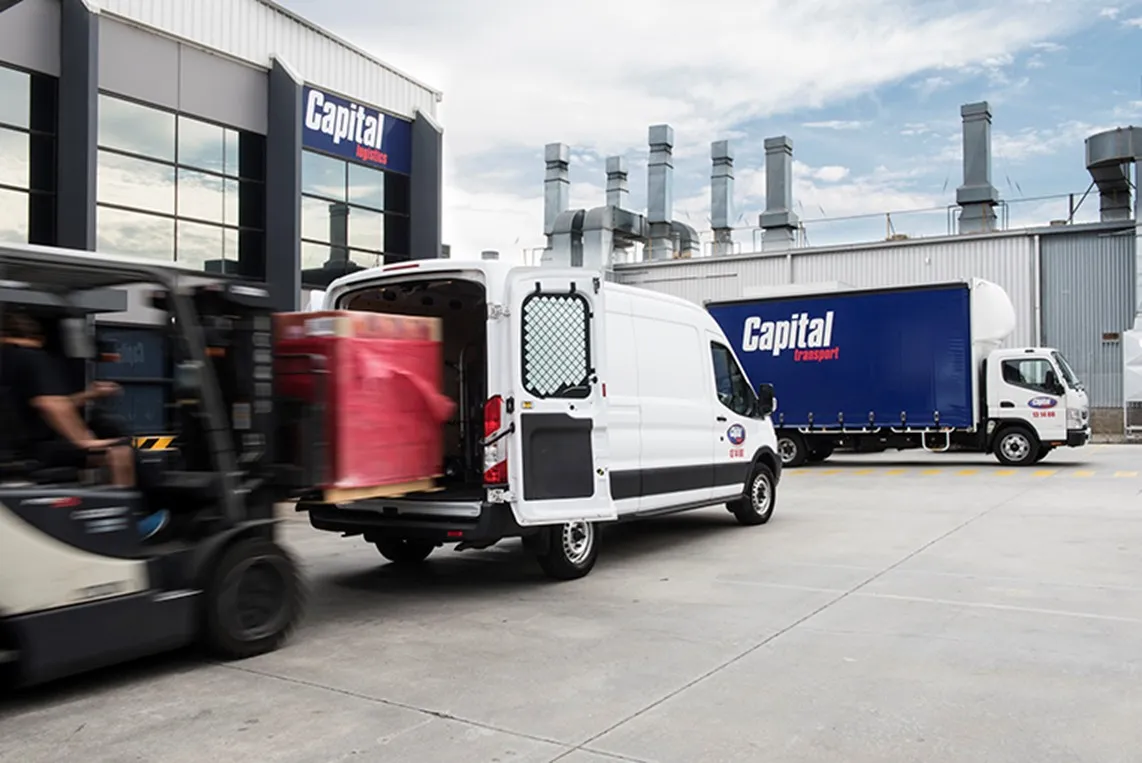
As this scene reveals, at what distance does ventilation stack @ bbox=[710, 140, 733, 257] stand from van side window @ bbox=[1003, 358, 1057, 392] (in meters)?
19.4

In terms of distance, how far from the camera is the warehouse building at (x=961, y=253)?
96.5 feet

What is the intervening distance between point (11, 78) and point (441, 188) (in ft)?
33.5

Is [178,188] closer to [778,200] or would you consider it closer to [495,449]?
[495,449]

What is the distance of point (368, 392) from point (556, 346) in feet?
5.57

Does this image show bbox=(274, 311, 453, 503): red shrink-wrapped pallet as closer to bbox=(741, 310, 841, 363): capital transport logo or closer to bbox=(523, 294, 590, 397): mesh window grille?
bbox=(523, 294, 590, 397): mesh window grille

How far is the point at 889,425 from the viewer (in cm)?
2025

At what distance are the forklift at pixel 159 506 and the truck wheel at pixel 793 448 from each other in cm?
1652

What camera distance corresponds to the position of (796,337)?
845 inches

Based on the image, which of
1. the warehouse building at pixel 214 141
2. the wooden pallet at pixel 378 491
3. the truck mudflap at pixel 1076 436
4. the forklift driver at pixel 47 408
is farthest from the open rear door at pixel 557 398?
the truck mudflap at pixel 1076 436

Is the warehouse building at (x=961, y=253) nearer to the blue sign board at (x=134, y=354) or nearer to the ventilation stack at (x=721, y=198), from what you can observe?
the ventilation stack at (x=721, y=198)

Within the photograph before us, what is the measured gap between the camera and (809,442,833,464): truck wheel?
21.5 metres

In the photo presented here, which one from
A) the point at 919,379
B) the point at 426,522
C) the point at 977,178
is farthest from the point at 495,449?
the point at 977,178

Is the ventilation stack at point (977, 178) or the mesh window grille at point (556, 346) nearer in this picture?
the mesh window grille at point (556, 346)

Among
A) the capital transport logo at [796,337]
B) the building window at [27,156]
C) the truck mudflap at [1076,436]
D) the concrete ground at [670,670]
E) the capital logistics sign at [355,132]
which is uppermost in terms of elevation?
the capital logistics sign at [355,132]
